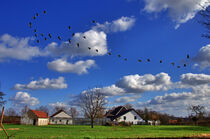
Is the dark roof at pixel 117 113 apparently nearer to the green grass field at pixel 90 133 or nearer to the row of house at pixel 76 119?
the row of house at pixel 76 119

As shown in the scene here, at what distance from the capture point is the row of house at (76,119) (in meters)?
61.8

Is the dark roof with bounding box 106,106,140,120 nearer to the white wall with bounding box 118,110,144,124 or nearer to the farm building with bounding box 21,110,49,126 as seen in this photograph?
the white wall with bounding box 118,110,144,124

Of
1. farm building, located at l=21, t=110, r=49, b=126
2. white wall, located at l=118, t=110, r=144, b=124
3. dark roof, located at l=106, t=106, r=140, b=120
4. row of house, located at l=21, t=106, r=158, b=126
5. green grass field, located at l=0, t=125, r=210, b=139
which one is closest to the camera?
green grass field, located at l=0, t=125, r=210, b=139

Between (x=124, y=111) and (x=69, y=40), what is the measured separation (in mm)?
65258

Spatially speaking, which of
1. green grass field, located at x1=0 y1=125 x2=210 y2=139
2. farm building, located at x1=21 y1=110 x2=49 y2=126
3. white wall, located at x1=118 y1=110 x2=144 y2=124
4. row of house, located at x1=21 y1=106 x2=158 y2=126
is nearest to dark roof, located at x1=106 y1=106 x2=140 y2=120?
row of house, located at x1=21 y1=106 x2=158 y2=126

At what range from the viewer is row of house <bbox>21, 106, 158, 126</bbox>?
203 ft

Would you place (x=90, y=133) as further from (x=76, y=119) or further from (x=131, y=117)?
(x=131, y=117)

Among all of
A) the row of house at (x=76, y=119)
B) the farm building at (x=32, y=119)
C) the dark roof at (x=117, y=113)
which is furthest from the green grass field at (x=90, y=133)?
the dark roof at (x=117, y=113)

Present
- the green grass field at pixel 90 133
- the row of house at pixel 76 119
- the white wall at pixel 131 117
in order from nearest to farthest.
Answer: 1. the green grass field at pixel 90 133
2. the row of house at pixel 76 119
3. the white wall at pixel 131 117

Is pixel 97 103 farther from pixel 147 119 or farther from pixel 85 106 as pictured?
pixel 147 119

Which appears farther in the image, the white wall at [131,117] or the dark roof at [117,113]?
the dark roof at [117,113]

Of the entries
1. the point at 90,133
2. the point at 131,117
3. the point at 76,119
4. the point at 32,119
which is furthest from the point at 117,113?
the point at 90,133

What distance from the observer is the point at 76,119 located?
68562mm

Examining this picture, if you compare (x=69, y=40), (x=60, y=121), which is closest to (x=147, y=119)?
(x=60, y=121)
